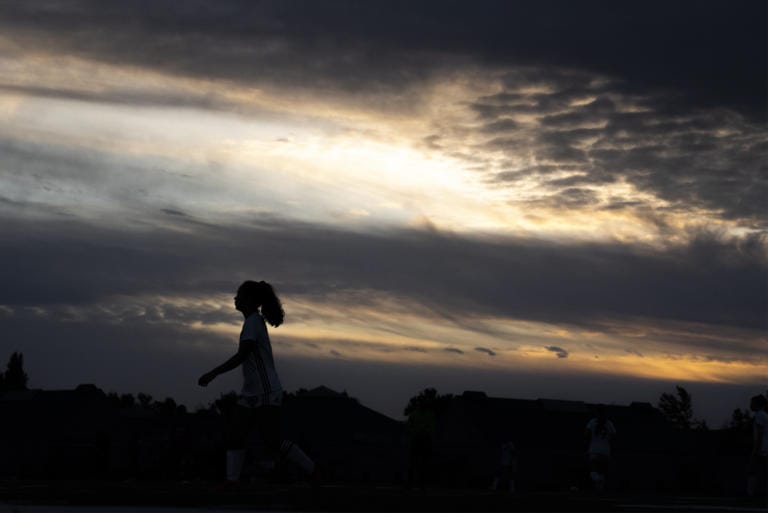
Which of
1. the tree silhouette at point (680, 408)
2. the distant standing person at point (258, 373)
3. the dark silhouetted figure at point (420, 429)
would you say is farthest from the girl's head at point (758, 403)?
the tree silhouette at point (680, 408)

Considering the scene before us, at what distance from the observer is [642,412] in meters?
78.1

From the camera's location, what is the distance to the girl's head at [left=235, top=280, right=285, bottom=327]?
1156cm

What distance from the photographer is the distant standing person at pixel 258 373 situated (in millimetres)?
11297

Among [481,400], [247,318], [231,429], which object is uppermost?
[481,400]

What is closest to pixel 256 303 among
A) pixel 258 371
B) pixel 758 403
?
pixel 258 371

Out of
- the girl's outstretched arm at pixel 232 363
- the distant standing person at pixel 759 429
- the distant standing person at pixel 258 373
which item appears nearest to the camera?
the girl's outstretched arm at pixel 232 363

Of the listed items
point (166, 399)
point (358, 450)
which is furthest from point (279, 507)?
point (166, 399)

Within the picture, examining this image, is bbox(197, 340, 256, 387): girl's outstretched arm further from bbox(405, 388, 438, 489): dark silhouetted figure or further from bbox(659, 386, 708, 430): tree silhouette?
bbox(659, 386, 708, 430): tree silhouette

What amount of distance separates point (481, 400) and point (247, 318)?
64.1 meters

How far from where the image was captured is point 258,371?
11.4 meters

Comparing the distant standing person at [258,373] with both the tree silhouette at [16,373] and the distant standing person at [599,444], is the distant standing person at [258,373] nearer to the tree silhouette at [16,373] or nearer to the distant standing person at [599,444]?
the distant standing person at [599,444]

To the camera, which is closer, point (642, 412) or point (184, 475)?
point (184, 475)

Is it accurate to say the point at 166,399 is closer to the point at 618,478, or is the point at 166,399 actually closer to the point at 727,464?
the point at 618,478

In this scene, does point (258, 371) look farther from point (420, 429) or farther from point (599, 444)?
point (420, 429)
